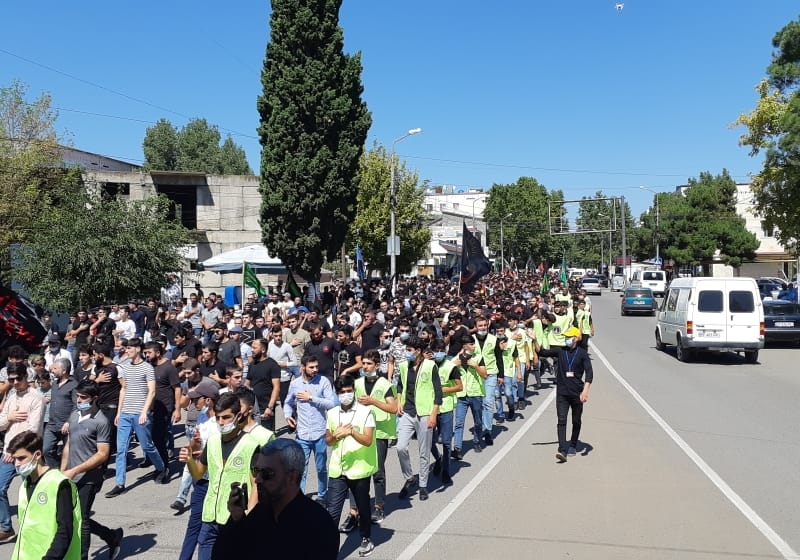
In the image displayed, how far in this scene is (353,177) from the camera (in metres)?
30.2

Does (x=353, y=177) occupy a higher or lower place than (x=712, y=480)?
higher

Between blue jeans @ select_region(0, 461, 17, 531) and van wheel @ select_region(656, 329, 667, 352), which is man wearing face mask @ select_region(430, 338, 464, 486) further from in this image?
van wheel @ select_region(656, 329, 667, 352)

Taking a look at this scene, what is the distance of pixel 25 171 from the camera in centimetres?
2914

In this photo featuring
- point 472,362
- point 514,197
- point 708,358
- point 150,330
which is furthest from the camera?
point 514,197

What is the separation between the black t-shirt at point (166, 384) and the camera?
31.1 ft

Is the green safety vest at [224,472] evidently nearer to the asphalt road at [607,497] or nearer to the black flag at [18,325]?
the asphalt road at [607,497]

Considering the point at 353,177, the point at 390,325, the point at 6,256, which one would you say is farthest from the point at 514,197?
the point at 390,325

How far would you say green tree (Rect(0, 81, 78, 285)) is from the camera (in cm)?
2809

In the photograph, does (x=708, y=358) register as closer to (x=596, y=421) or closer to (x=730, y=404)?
(x=730, y=404)

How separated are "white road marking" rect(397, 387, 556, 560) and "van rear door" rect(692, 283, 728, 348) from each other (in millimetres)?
8633

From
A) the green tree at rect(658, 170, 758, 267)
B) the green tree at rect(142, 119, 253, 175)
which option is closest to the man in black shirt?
the green tree at rect(658, 170, 758, 267)

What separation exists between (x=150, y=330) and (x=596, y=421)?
30.9ft

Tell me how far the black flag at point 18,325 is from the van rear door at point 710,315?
1537 centimetres

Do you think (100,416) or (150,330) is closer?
(100,416)
